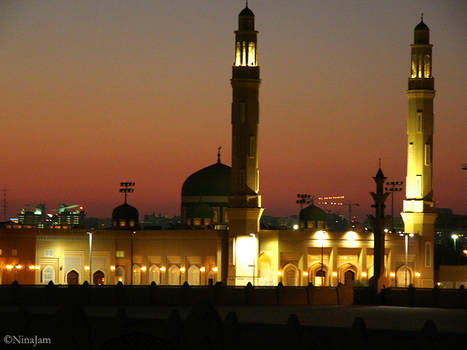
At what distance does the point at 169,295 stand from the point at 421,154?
37.0 m

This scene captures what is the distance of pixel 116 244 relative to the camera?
9319 centimetres

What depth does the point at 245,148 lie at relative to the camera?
84688 mm

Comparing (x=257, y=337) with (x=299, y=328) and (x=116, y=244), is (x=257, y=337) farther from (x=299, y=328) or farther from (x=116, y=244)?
(x=116, y=244)

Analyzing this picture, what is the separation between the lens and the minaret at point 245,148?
8419 centimetres

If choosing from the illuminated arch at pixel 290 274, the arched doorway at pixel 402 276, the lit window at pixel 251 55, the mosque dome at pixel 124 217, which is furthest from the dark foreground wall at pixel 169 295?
the mosque dome at pixel 124 217

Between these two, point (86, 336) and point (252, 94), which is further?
point (252, 94)

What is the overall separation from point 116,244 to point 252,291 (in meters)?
36.0

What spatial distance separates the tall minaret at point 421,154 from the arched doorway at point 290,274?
8885mm

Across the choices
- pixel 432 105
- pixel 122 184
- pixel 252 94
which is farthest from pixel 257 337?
pixel 122 184

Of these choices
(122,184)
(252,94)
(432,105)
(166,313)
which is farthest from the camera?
(122,184)

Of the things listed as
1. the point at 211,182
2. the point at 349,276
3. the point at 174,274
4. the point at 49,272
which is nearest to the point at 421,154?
the point at 349,276

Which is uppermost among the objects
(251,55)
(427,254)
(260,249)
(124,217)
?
(251,55)

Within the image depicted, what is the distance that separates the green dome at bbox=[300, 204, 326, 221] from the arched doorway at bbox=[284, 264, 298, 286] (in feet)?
55.2

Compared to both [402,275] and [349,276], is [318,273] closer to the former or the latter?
[349,276]
